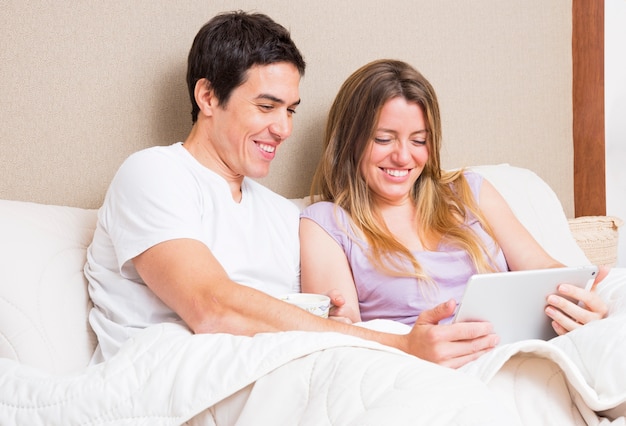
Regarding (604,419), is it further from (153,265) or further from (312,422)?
(153,265)

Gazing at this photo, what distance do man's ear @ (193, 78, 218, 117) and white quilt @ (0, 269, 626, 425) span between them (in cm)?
57

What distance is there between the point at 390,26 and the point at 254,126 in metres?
0.83

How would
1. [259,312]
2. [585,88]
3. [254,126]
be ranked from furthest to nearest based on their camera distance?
[585,88], [254,126], [259,312]

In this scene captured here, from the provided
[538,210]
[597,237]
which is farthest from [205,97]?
[597,237]

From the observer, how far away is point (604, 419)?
A: 1.12 meters

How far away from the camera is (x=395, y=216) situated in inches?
74.3

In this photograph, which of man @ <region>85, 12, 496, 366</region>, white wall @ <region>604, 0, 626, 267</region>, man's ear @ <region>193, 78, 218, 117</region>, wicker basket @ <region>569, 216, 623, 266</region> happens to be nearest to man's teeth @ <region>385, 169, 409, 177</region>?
man @ <region>85, 12, 496, 366</region>

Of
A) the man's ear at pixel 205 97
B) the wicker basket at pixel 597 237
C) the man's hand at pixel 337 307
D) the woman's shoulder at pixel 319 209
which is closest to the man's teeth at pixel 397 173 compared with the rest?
the woman's shoulder at pixel 319 209

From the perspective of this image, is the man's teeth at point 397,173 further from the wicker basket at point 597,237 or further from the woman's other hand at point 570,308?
the wicker basket at point 597,237

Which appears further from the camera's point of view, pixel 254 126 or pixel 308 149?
pixel 308 149

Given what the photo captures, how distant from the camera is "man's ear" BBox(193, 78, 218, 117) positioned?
1618mm

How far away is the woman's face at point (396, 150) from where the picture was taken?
181cm

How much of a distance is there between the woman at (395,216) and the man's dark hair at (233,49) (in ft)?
1.02

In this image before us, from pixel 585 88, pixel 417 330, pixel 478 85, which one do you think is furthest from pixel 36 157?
pixel 585 88
